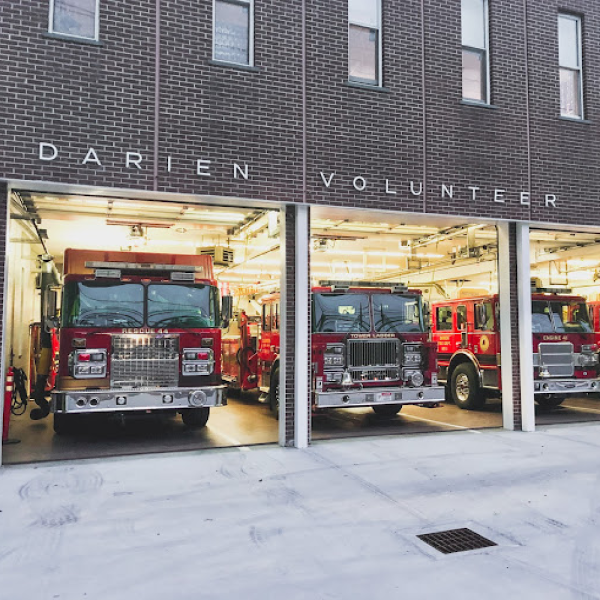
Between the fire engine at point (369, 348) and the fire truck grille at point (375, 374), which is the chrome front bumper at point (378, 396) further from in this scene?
the fire truck grille at point (375, 374)

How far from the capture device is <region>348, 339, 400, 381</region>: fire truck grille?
10.2 metres

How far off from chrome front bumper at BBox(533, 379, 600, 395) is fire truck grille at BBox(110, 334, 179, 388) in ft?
23.1

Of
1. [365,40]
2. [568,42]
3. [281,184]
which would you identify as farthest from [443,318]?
[281,184]

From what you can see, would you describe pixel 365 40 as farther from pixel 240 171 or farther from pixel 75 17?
pixel 75 17

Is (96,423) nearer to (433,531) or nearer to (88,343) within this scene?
(88,343)

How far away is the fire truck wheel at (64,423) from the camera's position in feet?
30.3

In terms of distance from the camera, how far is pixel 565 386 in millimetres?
11469

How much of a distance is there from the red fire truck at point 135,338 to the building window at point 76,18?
3.21 m

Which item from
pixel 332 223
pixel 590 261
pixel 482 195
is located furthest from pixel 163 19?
pixel 590 261

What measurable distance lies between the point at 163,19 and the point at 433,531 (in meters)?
7.25

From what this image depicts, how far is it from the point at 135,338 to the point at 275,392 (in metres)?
3.24

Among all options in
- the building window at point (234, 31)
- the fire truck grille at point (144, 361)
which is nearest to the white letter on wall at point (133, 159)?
the building window at point (234, 31)

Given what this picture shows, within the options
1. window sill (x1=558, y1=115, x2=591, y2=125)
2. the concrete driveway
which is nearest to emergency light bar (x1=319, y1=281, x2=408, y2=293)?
the concrete driveway

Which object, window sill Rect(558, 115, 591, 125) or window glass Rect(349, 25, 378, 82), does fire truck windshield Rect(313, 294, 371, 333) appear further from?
window sill Rect(558, 115, 591, 125)
